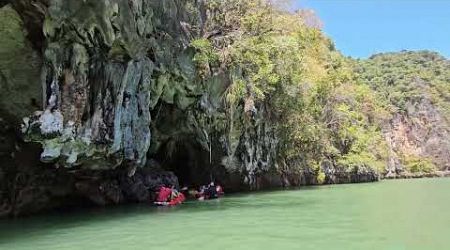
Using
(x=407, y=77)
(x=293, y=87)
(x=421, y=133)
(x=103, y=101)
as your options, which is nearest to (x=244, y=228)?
(x=103, y=101)

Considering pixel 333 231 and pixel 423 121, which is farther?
pixel 423 121

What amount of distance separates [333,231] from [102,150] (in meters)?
7.45

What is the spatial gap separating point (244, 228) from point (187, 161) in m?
14.1

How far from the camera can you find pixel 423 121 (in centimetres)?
6119

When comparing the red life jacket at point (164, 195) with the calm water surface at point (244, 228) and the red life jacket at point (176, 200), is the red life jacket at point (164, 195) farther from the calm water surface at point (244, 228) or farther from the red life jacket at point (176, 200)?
the calm water surface at point (244, 228)

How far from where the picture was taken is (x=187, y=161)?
83.5ft

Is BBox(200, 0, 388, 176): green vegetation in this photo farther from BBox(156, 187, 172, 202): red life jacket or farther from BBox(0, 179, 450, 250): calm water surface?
BBox(0, 179, 450, 250): calm water surface

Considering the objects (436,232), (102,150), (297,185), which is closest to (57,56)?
(102,150)

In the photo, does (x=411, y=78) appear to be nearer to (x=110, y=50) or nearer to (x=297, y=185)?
(x=297, y=185)

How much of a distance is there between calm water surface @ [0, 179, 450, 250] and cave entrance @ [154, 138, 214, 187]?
272 inches

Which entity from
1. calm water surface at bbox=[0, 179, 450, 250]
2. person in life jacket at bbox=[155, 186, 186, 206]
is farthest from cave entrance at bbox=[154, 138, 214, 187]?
calm water surface at bbox=[0, 179, 450, 250]

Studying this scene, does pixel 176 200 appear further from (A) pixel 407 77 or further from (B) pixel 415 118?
(A) pixel 407 77

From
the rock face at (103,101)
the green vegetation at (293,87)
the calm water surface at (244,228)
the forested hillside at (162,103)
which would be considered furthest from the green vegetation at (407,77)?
the calm water surface at (244,228)

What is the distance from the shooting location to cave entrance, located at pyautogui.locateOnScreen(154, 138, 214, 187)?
78.2 ft
